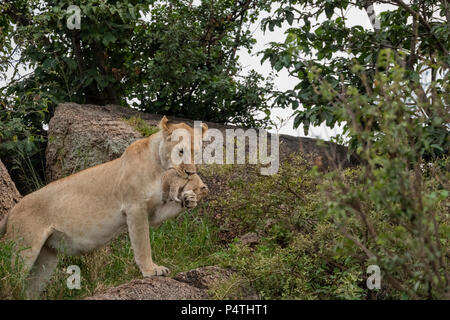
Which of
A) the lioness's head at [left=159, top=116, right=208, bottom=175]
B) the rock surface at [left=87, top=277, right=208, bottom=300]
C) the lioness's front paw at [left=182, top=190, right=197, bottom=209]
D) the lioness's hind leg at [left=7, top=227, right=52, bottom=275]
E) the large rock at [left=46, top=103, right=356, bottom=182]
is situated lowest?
the rock surface at [left=87, top=277, right=208, bottom=300]

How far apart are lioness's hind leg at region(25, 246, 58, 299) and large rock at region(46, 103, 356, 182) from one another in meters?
2.49

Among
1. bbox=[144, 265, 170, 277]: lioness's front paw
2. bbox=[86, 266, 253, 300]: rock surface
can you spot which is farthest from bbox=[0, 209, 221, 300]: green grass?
bbox=[86, 266, 253, 300]: rock surface

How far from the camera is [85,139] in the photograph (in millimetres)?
8664

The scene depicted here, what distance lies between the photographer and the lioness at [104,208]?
219 inches

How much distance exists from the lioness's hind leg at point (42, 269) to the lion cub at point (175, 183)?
4.38ft

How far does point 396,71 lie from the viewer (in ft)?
12.6

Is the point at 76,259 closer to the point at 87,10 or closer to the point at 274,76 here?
the point at 87,10

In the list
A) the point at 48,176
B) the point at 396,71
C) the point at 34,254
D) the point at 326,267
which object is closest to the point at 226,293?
the point at 326,267

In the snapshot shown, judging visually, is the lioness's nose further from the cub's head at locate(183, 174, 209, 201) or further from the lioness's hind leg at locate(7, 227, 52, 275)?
the lioness's hind leg at locate(7, 227, 52, 275)

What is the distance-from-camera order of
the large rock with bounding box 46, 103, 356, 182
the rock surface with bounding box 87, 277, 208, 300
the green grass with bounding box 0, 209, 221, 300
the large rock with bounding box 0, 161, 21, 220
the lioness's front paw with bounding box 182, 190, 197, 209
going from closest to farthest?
1. the rock surface with bounding box 87, 277, 208, 300
2. the lioness's front paw with bounding box 182, 190, 197, 209
3. the green grass with bounding box 0, 209, 221, 300
4. the large rock with bounding box 0, 161, 21, 220
5. the large rock with bounding box 46, 103, 356, 182

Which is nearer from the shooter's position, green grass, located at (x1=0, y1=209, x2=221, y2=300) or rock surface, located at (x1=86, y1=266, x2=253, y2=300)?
rock surface, located at (x1=86, y1=266, x2=253, y2=300)

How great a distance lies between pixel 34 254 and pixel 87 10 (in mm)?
4273

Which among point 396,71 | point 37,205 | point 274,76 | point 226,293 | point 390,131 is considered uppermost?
point 274,76

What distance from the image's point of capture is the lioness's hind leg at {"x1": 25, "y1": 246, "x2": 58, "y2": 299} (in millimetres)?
5938
